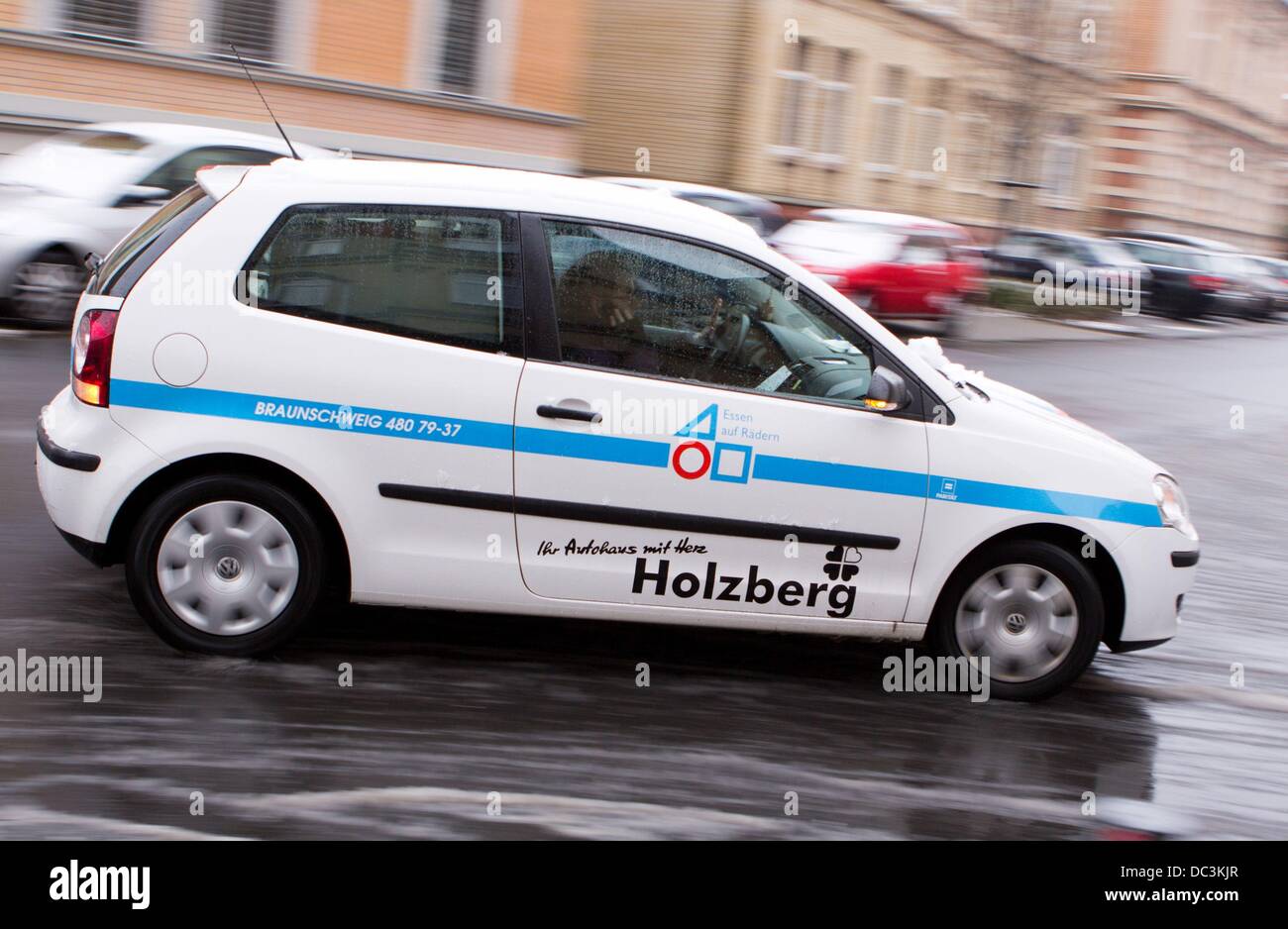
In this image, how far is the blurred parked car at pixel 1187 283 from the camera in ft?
115

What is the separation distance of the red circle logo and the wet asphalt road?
0.84 m

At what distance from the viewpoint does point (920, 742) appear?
529cm

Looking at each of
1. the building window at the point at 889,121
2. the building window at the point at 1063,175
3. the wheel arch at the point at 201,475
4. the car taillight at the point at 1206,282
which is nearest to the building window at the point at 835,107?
the building window at the point at 889,121

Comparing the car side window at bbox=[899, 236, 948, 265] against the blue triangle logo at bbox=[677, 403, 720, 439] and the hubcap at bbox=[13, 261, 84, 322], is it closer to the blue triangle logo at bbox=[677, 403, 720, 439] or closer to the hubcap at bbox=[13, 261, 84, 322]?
the hubcap at bbox=[13, 261, 84, 322]

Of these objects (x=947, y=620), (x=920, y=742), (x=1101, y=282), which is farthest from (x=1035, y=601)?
(x=1101, y=282)

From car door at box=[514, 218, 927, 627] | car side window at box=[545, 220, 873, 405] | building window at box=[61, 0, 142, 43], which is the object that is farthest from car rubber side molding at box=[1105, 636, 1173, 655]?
building window at box=[61, 0, 142, 43]

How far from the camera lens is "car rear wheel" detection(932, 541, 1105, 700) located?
5.57m

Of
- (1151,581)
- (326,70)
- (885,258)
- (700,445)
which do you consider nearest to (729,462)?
(700,445)

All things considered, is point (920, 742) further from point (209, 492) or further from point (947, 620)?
point (209, 492)

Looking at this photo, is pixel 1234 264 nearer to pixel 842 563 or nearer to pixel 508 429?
pixel 842 563

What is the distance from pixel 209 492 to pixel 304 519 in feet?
1.08

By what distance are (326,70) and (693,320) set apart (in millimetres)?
18082

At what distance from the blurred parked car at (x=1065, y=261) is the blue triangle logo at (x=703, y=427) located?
2802cm
